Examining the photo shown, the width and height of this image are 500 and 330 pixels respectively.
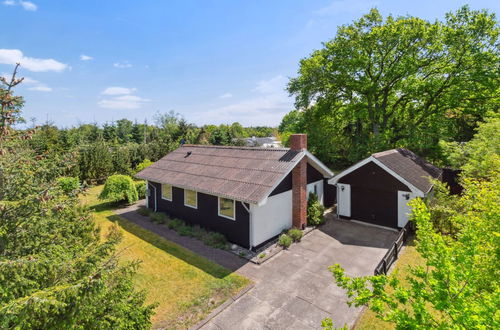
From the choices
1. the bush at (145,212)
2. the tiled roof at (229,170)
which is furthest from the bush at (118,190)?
the bush at (145,212)

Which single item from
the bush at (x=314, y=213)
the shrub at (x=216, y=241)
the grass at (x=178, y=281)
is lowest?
the grass at (x=178, y=281)

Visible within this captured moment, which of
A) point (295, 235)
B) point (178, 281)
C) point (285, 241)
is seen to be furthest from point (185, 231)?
point (295, 235)

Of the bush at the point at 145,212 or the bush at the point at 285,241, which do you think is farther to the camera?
the bush at the point at 145,212


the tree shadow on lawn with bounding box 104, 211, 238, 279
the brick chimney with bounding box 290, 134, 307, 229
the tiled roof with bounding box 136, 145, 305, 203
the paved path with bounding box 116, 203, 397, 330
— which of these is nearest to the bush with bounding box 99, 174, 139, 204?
the tiled roof with bounding box 136, 145, 305, 203

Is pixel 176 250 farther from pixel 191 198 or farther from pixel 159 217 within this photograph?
pixel 159 217

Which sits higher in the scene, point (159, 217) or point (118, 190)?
point (118, 190)

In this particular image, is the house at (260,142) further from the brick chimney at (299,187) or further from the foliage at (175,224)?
the brick chimney at (299,187)
